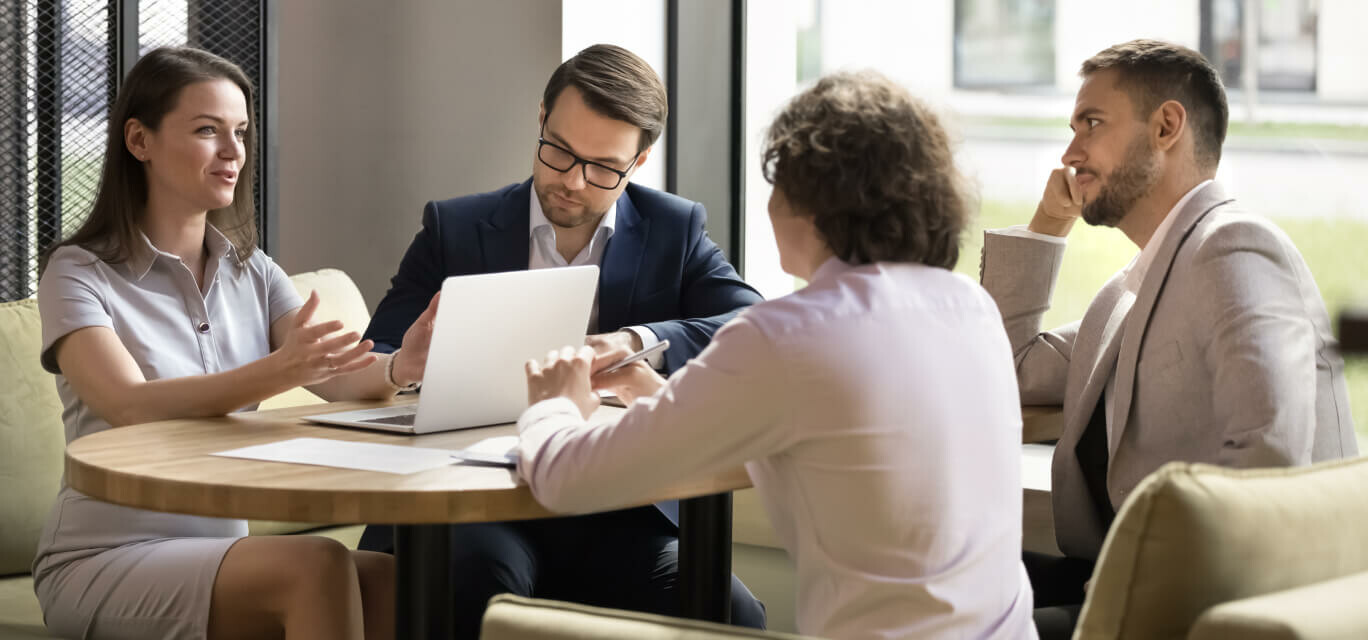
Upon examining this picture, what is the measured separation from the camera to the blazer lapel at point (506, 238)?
2215 mm

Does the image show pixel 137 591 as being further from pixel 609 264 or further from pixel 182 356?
pixel 609 264

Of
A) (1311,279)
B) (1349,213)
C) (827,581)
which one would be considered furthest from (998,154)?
(827,581)

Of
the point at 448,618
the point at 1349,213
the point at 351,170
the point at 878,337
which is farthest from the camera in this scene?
the point at 351,170

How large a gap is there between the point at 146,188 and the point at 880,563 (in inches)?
52.4

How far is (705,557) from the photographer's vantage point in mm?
1807

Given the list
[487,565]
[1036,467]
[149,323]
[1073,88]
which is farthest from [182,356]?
[1073,88]

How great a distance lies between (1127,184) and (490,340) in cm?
108

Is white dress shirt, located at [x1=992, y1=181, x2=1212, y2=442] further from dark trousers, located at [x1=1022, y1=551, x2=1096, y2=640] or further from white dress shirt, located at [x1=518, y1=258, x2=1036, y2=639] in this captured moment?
white dress shirt, located at [x1=518, y1=258, x2=1036, y2=639]

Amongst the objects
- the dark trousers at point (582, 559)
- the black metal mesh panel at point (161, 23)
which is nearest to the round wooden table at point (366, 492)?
the dark trousers at point (582, 559)

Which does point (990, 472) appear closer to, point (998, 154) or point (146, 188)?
point (146, 188)

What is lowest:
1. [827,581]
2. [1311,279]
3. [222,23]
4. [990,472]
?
[827,581]

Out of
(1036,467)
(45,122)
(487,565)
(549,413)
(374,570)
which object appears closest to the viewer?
(549,413)

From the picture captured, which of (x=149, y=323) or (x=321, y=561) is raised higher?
(x=149, y=323)

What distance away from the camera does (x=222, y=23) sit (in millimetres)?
3246
